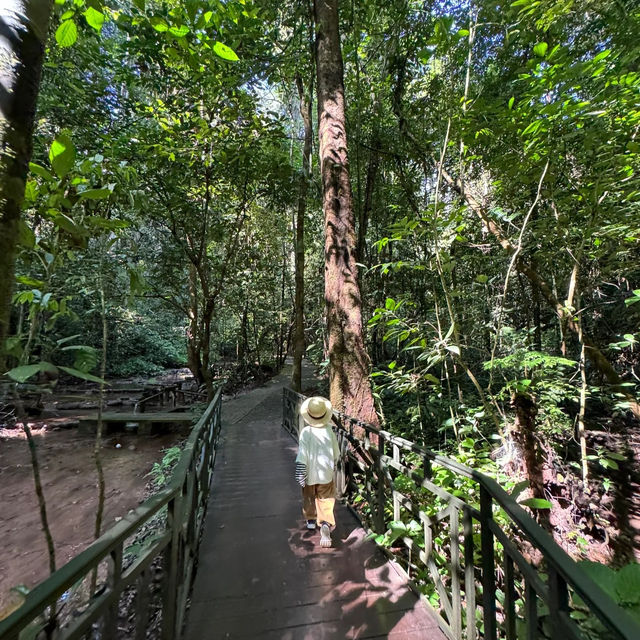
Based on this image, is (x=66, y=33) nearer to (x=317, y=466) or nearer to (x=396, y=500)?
(x=317, y=466)

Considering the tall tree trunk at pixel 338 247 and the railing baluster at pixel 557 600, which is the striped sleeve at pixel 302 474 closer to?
the tall tree trunk at pixel 338 247

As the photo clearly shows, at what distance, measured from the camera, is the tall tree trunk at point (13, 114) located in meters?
0.80

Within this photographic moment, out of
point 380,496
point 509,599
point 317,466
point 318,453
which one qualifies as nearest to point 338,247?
point 318,453

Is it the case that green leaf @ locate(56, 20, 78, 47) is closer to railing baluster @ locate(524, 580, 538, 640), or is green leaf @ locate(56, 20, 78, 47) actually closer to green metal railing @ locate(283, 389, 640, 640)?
green metal railing @ locate(283, 389, 640, 640)

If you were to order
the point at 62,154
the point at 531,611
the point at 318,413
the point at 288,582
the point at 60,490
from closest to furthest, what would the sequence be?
the point at 62,154 → the point at 531,611 → the point at 288,582 → the point at 318,413 → the point at 60,490

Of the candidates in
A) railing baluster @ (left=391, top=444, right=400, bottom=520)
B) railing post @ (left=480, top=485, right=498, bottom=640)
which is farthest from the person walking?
railing post @ (left=480, top=485, right=498, bottom=640)

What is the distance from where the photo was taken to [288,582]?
2.75m

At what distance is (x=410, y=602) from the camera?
2475 millimetres

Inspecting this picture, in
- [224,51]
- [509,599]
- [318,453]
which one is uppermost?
[224,51]

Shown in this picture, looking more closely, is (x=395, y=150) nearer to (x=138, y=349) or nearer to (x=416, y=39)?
(x=416, y=39)

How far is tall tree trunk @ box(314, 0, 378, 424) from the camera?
4.57 meters

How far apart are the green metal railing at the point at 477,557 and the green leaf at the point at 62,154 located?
2.15 metres

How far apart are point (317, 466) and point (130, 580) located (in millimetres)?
2055

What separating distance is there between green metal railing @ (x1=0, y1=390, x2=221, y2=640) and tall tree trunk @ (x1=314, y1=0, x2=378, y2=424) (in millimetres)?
1936
